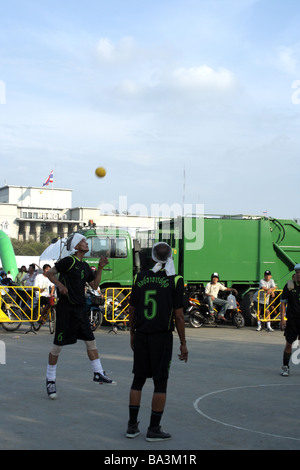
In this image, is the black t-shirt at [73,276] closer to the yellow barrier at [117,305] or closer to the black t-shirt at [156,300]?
the black t-shirt at [156,300]

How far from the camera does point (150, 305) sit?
243 inches

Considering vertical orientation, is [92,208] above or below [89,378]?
above

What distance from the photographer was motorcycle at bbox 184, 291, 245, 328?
18047 mm

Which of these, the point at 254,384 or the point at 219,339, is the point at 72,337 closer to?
the point at 254,384

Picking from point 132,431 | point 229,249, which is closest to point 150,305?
point 132,431

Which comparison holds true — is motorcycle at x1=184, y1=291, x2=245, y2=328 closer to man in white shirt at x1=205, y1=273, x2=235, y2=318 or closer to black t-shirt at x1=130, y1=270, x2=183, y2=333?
man in white shirt at x1=205, y1=273, x2=235, y2=318

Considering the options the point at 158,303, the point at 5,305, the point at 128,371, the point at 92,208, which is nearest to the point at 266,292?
the point at 5,305

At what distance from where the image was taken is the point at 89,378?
938 centimetres

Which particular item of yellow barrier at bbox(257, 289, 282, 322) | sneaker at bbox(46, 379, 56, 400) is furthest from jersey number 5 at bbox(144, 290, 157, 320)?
yellow barrier at bbox(257, 289, 282, 322)

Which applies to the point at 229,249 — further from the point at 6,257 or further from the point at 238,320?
the point at 6,257

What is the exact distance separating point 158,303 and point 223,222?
13.3 metres

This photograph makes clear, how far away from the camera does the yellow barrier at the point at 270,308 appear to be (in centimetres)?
1834

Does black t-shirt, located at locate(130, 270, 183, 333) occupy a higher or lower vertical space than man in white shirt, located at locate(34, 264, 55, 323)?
higher

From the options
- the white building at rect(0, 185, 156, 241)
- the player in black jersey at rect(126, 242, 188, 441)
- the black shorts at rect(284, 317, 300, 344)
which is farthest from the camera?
the white building at rect(0, 185, 156, 241)
